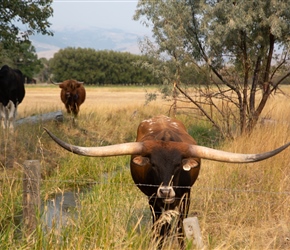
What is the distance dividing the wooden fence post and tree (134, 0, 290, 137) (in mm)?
5567

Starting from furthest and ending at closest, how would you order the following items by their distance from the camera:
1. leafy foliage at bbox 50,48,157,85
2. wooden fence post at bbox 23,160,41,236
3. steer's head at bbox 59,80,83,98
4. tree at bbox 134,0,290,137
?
leafy foliage at bbox 50,48,157,85 → steer's head at bbox 59,80,83,98 → tree at bbox 134,0,290,137 → wooden fence post at bbox 23,160,41,236

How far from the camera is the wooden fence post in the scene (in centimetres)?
356

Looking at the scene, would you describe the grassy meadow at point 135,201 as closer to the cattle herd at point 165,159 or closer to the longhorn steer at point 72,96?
the cattle herd at point 165,159

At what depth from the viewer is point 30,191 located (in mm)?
3602

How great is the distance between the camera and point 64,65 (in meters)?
62.8

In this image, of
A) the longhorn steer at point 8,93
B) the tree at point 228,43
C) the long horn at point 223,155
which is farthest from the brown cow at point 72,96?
the long horn at point 223,155

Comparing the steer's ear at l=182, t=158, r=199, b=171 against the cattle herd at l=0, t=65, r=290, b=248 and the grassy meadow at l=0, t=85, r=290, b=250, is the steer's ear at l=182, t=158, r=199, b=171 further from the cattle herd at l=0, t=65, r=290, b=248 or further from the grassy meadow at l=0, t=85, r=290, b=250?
the grassy meadow at l=0, t=85, r=290, b=250

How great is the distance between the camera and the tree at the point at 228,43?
27.7 feet

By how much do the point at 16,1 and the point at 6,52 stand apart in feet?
6.16

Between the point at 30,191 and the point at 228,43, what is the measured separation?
6.59 metres

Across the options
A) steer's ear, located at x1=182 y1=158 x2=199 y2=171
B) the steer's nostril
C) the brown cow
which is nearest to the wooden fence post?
the steer's nostril

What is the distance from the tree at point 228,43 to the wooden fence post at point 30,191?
5567mm

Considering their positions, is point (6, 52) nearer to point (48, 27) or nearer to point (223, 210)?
point (48, 27)

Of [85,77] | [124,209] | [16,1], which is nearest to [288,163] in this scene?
[124,209]
